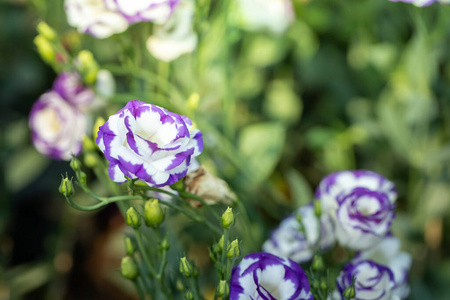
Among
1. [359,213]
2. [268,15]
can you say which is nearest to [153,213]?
[359,213]

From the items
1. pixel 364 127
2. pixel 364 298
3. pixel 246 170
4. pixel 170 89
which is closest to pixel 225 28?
pixel 170 89

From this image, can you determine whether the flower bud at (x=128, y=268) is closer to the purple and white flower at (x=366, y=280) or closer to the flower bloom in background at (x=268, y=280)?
the flower bloom in background at (x=268, y=280)

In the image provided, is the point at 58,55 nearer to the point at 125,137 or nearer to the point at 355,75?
the point at 125,137

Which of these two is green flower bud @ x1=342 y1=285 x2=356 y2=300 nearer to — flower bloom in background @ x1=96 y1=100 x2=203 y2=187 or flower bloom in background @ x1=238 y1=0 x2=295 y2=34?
flower bloom in background @ x1=96 y1=100 x2=203 y2=187

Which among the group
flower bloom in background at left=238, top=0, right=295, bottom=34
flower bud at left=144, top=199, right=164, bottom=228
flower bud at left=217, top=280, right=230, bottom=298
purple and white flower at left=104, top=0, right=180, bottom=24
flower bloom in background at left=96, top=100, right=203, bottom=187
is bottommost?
flower bud at left=217, top=280, right=230, bottom=298

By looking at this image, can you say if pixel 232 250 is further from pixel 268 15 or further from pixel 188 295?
pixel 268 15

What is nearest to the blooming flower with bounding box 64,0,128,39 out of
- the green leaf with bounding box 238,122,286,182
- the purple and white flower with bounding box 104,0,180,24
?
the purple and white flower with bounding box 104,0,180,24
